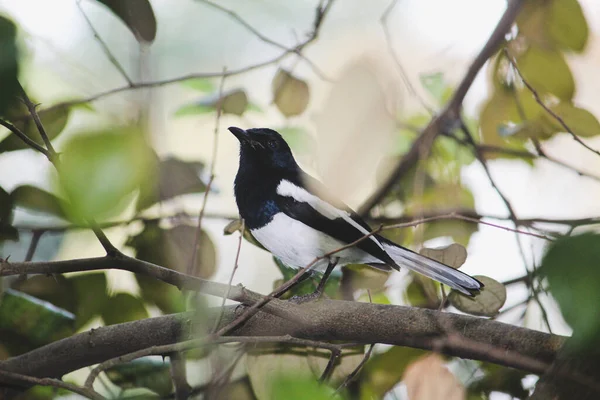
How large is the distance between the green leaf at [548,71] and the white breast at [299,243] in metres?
0.69

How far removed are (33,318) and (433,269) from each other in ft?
3.41

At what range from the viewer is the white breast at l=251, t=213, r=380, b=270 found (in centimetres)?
192

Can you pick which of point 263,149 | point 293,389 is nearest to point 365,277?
point 263,149

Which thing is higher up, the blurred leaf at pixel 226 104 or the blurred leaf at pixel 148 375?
the blurred leaf at pixel 226 104

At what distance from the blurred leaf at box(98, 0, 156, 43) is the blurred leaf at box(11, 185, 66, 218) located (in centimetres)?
39

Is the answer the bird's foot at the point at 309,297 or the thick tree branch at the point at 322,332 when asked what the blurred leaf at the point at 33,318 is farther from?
the bird's foot at the point at 309,297

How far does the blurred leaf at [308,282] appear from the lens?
1912mm

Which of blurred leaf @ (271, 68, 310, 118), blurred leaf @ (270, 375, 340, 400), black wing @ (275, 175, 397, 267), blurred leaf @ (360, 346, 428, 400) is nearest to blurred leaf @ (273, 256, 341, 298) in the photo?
black wing @ (275, 175, 397, 267)

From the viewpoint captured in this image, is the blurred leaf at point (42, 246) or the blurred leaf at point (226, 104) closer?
the blurred leaf at point (42, 246)

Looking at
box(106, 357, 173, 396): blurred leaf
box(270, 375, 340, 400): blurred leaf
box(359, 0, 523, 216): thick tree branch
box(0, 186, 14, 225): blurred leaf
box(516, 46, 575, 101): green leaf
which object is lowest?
box(270, 375, 340, 400): blurred leaf

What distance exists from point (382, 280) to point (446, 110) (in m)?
0.63

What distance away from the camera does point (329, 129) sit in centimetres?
71

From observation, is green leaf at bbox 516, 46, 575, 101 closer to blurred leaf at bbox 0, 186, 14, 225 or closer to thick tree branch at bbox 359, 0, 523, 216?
thick tree branch at bbox 359, 0, 523, 216

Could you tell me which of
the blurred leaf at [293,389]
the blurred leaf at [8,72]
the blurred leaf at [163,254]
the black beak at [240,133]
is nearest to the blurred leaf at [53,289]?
the blurred leaf at [163,254]
